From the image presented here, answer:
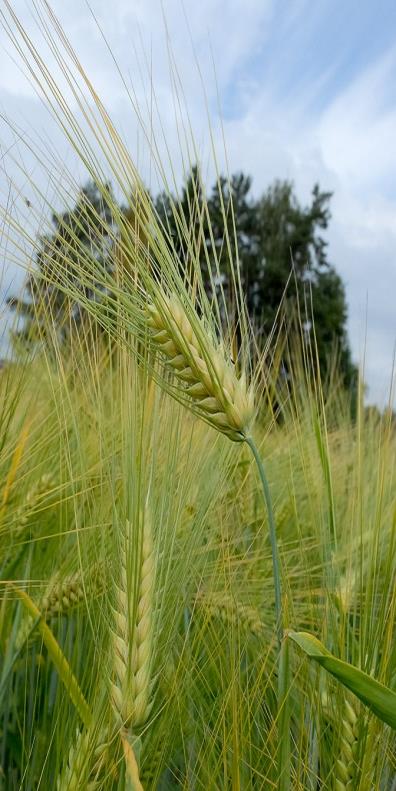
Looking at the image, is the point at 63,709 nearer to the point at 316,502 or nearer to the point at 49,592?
the point at 49,592

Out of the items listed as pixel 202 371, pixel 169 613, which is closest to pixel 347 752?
pixel 169 613

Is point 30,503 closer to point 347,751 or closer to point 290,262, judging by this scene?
point 347,751

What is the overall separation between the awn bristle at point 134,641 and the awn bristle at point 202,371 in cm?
12

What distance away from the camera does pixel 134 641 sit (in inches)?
27.4

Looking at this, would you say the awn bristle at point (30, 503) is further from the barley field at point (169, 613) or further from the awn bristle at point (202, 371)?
the awn bristle at point (202, 371)

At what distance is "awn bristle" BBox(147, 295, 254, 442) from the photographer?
774 millimetres

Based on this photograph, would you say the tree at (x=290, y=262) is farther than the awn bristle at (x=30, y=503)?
Yes

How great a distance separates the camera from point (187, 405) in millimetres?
811

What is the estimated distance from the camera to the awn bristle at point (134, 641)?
68 cm

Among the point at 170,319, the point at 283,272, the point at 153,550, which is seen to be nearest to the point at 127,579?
the point at 153,550

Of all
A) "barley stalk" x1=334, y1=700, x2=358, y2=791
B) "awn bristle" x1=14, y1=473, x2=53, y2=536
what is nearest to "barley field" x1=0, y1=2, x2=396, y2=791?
"barley stalk" x1=334, y1=700, x2=358, y2=791

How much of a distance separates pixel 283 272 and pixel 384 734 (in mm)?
15088

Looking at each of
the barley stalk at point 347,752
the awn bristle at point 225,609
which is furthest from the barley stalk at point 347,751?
the awn bristle at point 225,609

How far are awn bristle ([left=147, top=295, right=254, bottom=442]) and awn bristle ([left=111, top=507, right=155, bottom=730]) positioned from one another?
122 millimetres
